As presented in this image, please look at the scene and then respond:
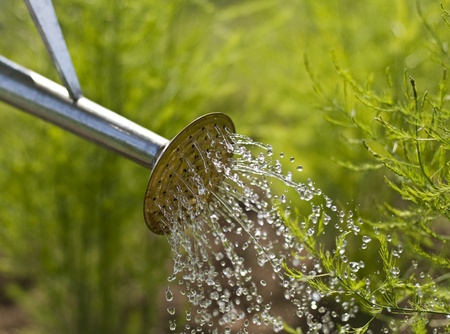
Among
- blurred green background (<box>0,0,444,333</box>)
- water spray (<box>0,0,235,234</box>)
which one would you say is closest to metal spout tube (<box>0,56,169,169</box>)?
water spray (<box>0,0,235,234</box>)

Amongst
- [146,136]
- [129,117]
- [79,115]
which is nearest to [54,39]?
[79,115]

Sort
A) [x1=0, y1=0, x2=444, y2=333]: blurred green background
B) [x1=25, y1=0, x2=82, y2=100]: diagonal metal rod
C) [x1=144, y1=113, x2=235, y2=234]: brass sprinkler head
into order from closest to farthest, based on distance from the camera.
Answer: [x1=144, y1=113, x2=235, y2=234]: brass sprinkler head, [x1=25, y1=0, x2=82, y2=100]: diagonal metal rod, [x1=0, y1=0, x2=444, y2=333]: blurred green background

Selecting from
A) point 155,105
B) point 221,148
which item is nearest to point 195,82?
point 155,105

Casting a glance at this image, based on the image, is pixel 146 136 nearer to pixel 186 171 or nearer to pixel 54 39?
pixel 186 171

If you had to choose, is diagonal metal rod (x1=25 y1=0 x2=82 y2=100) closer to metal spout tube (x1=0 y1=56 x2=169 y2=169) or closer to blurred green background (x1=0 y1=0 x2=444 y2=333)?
metal spout tube (x1=0 y1=56 x2=169 y2=169)

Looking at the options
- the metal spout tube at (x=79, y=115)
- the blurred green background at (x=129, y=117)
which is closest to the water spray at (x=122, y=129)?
the metal spout tube at (x=79, y=115)

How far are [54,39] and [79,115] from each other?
0.19m

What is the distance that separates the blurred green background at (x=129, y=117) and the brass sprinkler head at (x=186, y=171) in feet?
4.65

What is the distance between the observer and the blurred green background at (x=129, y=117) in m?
3.00

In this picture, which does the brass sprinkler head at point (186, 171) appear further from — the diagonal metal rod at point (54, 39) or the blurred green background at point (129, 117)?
the blurred green background at point (129, 117)

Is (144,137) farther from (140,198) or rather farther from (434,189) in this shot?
(140,198)

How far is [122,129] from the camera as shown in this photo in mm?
1491

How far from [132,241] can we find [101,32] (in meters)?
0.93

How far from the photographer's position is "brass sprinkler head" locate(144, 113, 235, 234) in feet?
4.67
